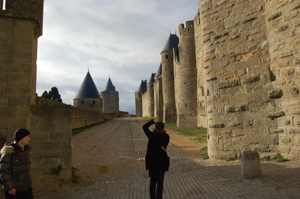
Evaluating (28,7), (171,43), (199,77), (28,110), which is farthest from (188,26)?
(28,110)

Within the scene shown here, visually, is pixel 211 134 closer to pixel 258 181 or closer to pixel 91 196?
pixel 258 181

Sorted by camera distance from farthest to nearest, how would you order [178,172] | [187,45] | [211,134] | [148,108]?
[148,108] → [187,45] → [211,134] → [178,172]

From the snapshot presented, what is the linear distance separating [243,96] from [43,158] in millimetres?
5235

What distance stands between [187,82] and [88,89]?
25972mm

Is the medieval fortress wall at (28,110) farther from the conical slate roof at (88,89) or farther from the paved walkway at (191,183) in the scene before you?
the conical slate roof at (88,89)

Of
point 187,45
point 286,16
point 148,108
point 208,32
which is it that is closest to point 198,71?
point 187,45

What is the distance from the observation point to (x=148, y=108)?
2072 inches

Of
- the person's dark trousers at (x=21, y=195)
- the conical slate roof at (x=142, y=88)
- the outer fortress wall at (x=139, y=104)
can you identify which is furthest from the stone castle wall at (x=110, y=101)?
the person's dark trousers at (x=21, y=195)

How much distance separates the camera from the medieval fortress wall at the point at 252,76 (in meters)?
5.71

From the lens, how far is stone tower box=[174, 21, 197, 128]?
76.3ft

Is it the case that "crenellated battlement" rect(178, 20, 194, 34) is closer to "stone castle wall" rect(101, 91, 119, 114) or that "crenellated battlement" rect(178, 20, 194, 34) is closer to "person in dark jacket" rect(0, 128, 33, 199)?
"person in dark jacket" rect(0, 128, 33, 199)

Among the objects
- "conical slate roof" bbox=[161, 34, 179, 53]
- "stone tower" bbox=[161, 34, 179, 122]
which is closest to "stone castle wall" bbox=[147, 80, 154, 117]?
"stone tower" bbox=[161, 34, 179, 122]

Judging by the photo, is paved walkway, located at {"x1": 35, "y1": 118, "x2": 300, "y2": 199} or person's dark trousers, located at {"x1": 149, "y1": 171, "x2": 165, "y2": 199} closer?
person's dark trousers, located at {"x1": 149, "y1": 171, "x2": 165, "y2": 199}

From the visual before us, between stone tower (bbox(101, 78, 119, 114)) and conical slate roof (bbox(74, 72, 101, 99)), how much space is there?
15136mm
